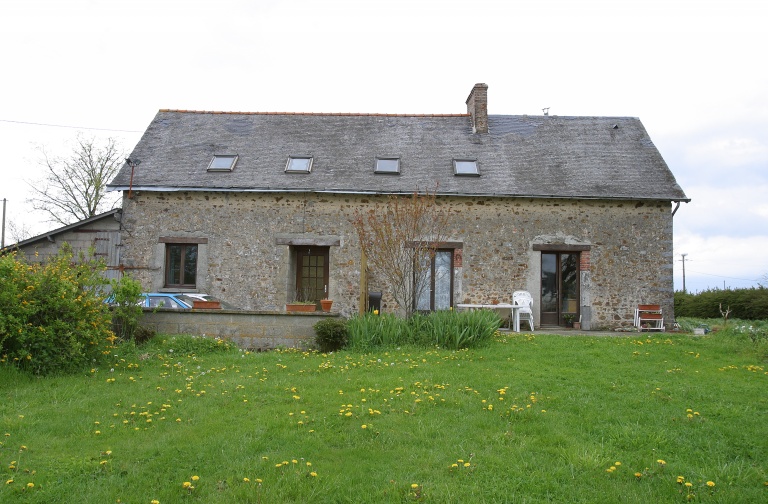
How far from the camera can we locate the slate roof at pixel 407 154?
51.9 ft

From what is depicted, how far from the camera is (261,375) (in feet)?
26.4

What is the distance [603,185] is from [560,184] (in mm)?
1134

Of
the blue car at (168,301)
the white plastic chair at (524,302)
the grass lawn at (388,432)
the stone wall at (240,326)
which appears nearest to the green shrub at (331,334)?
the stone wall at (240,326)

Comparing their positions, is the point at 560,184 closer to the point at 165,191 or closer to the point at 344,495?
the point at 165,191

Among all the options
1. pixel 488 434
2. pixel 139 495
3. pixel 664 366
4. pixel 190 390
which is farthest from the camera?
pixel 664 366

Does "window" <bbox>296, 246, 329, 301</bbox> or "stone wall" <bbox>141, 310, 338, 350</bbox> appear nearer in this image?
"stone wall" <bbox>141, 310, 338, 350</bbox>

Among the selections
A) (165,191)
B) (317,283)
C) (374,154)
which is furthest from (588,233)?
(165,191)

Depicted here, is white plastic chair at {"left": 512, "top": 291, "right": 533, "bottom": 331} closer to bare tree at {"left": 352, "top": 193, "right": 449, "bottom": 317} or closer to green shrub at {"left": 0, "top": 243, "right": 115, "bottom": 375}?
bare tree at {"left": 352, "top": 193, "right": 449, "bottom": 317}

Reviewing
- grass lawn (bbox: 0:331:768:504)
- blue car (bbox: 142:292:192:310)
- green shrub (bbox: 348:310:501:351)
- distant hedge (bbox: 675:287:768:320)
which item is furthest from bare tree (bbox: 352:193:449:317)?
distant hedge (bbox: 675:287:768:320)

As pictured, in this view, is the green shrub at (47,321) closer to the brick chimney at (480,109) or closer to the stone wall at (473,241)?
the stone wall at (473,241)

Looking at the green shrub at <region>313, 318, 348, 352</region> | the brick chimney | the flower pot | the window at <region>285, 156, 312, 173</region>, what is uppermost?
the brick chimney

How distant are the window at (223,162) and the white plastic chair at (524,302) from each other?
27.6ft

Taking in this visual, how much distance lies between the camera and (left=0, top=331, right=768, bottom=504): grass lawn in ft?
14.2

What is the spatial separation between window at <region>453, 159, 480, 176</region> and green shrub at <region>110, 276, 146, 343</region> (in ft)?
30.1
